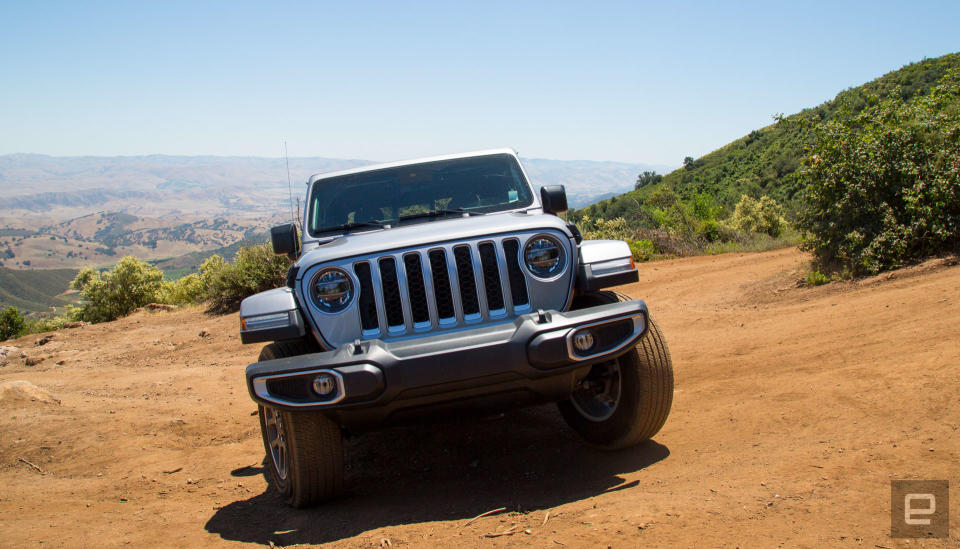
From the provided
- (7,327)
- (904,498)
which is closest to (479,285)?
(904,498)

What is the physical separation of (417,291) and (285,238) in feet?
5.46

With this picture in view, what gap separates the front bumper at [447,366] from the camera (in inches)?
127

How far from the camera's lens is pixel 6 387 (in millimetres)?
7312

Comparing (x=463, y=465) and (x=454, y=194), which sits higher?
(x=454, y=194)

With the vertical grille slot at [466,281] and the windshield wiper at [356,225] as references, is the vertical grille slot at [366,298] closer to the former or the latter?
the vertical grille slot at [466,281]

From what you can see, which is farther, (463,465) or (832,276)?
(832,276)

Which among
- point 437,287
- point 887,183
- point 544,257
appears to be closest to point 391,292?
point 437,287

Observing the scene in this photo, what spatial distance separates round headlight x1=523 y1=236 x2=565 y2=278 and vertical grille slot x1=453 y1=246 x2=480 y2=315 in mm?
324

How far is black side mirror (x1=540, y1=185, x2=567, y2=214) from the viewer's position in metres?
4.92

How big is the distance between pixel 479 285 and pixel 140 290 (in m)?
20.2

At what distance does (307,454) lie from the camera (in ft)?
11.8

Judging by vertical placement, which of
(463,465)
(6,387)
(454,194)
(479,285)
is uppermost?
(454,194)

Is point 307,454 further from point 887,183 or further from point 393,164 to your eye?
point 887,183

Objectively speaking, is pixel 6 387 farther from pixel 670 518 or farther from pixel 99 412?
pixel 670 518
